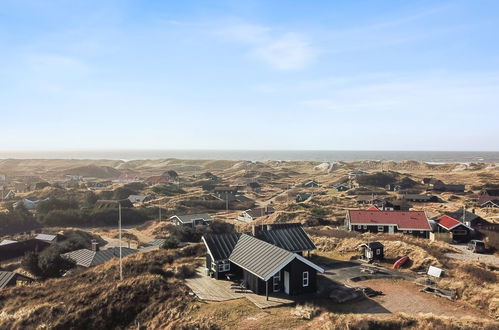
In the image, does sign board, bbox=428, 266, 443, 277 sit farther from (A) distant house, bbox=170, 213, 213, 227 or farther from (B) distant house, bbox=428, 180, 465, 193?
(B) distant house, bbox=428, 180, 465, 193

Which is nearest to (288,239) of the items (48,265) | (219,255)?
(219,255)

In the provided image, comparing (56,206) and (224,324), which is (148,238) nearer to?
(56,206)

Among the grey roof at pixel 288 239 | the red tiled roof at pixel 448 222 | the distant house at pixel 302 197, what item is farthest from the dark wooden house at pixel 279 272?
the distant house at pixel 302 197

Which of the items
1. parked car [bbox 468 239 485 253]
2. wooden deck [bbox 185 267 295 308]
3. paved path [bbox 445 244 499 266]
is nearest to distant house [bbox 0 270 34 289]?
wooden deck [bbox 185 267 295 308]

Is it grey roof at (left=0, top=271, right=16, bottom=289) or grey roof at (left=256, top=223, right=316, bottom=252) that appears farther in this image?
grey roof at (left=256, top=223, right=316, bottom=252)

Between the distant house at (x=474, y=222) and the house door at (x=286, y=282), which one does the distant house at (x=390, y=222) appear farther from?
the house door at (x=286, y=282)
